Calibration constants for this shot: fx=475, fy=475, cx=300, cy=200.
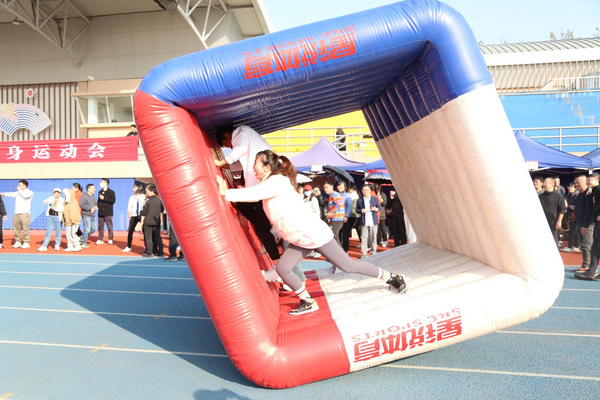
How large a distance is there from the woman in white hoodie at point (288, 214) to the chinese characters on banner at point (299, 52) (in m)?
0.78

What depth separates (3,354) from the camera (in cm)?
470

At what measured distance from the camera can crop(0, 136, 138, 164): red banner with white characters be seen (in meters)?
17.3

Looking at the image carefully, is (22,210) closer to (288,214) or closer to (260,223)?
(260,223)

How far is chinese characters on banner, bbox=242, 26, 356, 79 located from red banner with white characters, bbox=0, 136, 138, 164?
1448 centimetres

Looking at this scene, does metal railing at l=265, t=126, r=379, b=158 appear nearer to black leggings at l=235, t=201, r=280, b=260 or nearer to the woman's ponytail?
black leggings at l=235, t=201, r=280, b=260

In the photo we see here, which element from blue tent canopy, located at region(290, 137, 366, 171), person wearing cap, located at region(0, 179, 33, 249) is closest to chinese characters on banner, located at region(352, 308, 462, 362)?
blue tent canopy, located at region(290, 137, 366, 171)

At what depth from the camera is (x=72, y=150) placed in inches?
696

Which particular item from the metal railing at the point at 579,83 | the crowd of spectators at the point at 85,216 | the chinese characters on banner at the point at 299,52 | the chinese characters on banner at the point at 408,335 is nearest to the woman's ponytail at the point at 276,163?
the chinese characters on banner at the point at 299,52

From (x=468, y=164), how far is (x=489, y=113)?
46 cm

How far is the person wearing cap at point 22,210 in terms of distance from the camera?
12.7 m

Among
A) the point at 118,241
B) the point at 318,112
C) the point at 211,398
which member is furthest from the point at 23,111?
the point at 211,398

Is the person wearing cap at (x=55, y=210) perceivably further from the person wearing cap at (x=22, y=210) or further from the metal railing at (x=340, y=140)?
the metal railing at (x=340, y=140)

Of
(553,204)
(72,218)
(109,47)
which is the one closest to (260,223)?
(553,204)

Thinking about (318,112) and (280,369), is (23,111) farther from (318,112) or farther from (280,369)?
(280,369)
